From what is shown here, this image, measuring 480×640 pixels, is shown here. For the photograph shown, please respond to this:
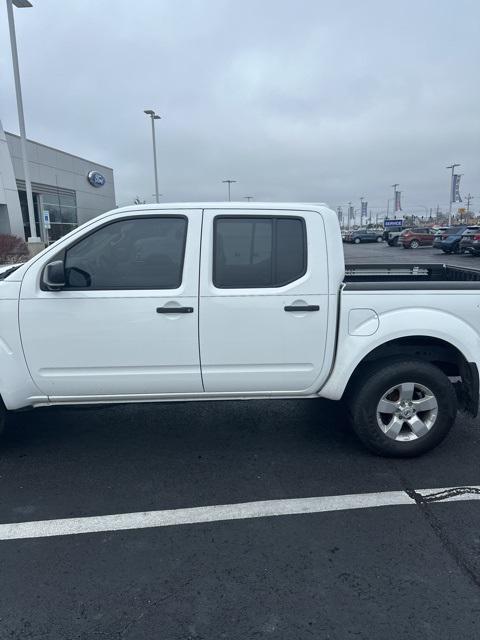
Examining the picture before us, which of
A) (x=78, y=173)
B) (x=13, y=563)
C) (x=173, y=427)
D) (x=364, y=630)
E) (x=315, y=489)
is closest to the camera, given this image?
(x=364, y=630)

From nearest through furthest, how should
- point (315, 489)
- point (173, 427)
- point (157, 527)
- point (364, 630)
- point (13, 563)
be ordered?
point (364, 630) → point (13, 563) → point (157, 527) → point (315, 489) → point (173, 427)

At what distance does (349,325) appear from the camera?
3529 millimetres

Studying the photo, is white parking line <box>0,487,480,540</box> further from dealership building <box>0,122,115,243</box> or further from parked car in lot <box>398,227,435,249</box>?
parked car in lot <box>398,227,435,249</box>

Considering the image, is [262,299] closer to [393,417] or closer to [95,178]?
[393,417]

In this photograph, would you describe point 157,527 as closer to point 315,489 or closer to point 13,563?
point 13,563

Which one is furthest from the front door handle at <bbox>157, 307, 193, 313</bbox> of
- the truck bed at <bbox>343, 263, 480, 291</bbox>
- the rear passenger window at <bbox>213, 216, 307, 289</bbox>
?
the truck bed at <bbox>343, 263, 480, 291</bbox>

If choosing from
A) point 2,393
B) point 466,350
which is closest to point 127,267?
point 2,393

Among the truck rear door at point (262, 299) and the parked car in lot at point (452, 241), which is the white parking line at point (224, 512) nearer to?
the truck rear door at point (262, 299)

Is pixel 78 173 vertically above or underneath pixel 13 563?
above

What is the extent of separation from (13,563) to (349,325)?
2648 millimetres

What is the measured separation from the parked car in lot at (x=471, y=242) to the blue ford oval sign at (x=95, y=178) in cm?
2826

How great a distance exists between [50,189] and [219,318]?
3311cm

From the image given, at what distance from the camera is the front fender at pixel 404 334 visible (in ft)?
11.5

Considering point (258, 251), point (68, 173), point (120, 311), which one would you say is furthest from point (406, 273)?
point (68, 173)
